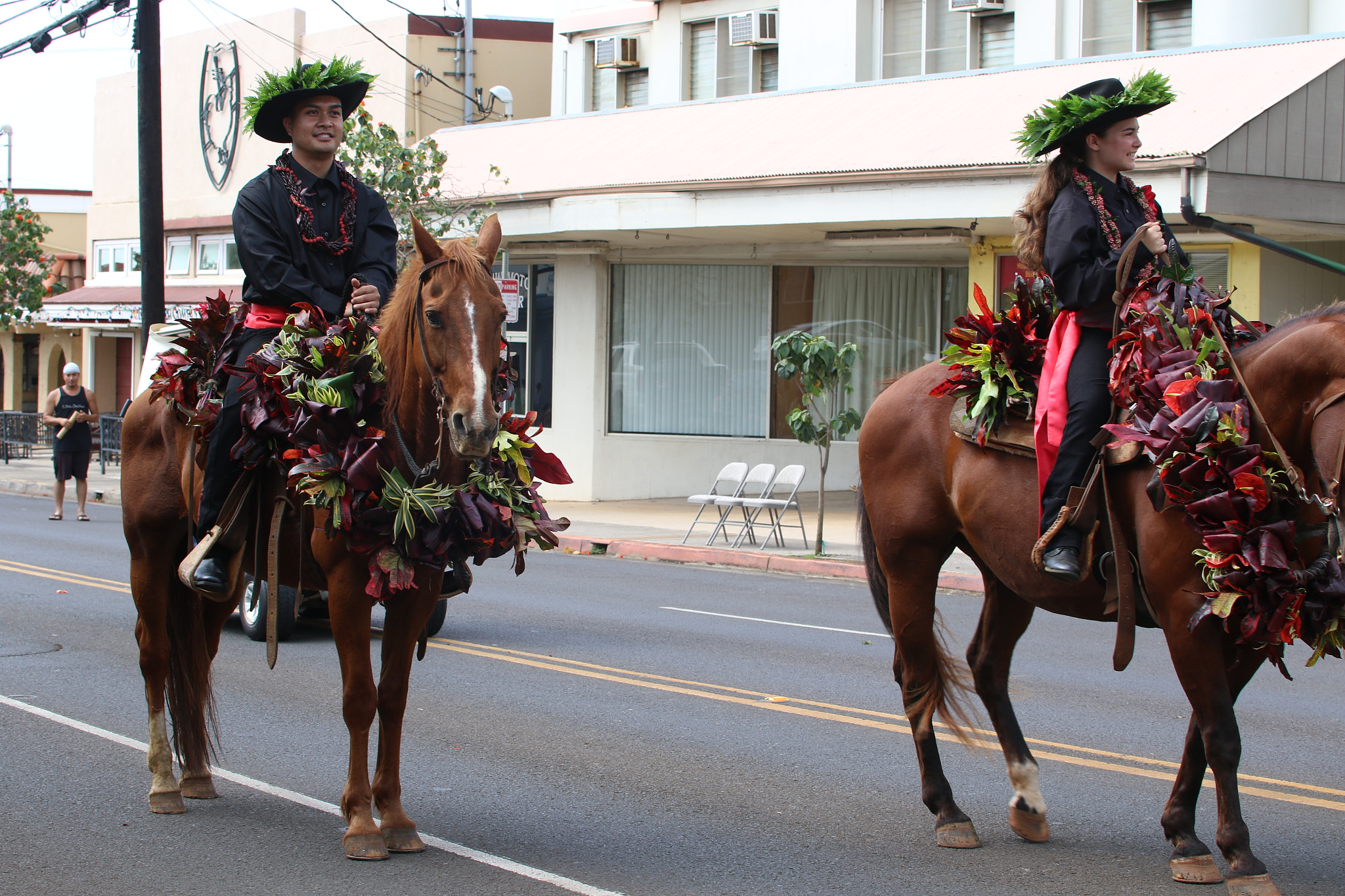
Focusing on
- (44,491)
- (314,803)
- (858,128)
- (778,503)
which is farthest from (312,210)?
(44,491)

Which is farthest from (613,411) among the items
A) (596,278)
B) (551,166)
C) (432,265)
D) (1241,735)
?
(432,265)

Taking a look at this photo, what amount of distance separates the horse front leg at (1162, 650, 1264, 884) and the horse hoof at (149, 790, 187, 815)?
409cm

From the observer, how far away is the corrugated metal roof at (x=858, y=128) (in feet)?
53.2

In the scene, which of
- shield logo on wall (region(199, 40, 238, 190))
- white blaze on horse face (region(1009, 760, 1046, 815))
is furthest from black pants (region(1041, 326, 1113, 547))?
shield logo on wall (region(199, 40, 238, 190))

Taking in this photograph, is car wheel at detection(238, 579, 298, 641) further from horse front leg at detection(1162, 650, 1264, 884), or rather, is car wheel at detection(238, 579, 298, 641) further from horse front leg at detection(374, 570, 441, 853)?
horse front leg at detection(1162, 650, 1264, 884)

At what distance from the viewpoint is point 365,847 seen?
16.9 feet

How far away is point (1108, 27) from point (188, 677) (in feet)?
58.8

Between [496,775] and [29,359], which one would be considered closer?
[496,775]

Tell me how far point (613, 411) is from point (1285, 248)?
18189 mm

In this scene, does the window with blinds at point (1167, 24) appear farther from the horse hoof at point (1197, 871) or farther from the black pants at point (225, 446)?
the black pants at point (225, 446)

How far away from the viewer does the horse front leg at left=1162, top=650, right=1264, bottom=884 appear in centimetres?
491

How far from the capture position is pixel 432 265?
4.95 meters

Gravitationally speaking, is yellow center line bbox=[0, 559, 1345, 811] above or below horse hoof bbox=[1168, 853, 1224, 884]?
below

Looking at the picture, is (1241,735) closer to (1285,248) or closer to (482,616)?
(1285,248)
